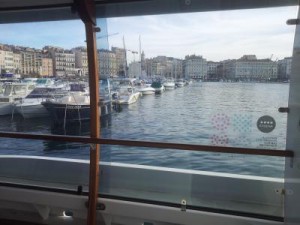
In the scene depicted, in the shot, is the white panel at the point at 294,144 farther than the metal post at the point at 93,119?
No

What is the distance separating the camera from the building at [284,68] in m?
2.71

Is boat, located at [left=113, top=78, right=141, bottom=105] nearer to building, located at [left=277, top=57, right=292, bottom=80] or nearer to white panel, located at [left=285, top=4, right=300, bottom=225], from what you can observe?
building, located at [left=277, top=57, right=292, bottom=80]

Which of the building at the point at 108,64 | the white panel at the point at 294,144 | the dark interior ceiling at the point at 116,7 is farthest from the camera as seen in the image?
the building at the point at 108,64

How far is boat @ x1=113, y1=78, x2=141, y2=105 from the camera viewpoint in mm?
3408

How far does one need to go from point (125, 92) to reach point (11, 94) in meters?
1.47

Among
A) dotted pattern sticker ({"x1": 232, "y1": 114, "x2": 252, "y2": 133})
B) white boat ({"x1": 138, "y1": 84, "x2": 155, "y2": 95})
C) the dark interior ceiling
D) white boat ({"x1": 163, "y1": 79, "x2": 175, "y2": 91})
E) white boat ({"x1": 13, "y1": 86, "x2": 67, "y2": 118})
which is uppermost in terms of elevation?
the dark interior ceiling

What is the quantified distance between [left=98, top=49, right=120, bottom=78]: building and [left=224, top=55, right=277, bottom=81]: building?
1143 millimetres

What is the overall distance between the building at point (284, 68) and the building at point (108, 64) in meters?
1.61

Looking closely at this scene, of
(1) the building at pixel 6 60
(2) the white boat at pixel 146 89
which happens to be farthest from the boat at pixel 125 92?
(1) the building at pixel 6 60

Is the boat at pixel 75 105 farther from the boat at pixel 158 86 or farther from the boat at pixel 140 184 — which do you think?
the boat at pixel 158 86

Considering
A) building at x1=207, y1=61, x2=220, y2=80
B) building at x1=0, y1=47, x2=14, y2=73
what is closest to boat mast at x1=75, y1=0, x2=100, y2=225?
building at x1=207, y1=61, x2=220, y2=80

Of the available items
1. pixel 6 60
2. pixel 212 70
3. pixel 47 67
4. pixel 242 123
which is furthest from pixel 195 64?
pixel 6 60

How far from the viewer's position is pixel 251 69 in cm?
293

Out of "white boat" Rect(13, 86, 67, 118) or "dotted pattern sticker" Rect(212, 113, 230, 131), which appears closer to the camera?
"dotted pattern sticker" Rect(212, 113, 230, 131)
